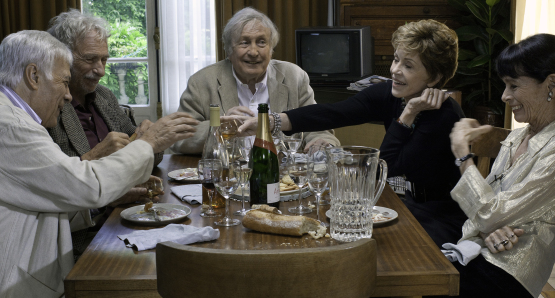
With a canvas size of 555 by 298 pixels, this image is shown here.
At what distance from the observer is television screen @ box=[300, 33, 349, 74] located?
4.39m

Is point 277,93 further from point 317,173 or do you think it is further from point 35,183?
point 35,183

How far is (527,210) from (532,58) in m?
0.48

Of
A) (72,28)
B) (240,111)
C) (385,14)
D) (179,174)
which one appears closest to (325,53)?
(385,14)

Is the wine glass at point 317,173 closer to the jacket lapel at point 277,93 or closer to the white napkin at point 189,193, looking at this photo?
the white napkin at point 189,193

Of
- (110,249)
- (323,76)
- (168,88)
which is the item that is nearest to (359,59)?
(323,76)

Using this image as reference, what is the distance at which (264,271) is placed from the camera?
0.83 m

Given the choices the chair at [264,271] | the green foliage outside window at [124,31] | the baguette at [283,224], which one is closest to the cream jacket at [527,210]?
the baguette at [283,224]

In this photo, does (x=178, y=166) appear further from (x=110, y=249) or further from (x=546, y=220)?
(x=546, y=220)

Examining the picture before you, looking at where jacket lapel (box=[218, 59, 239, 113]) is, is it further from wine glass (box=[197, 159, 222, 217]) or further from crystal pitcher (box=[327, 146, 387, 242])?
crystal pitcher (box=[327, 146, 387, 242])

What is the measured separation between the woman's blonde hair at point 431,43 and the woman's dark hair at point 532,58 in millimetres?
338

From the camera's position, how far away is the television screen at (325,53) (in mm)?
4391

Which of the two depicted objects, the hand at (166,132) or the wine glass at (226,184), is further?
the hand at (166,132)

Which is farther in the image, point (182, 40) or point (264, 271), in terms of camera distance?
point (182, 40)

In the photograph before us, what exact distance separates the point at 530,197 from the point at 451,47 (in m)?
0.76
